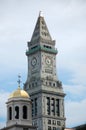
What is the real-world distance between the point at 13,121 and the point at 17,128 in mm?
3197

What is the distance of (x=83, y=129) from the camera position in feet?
369

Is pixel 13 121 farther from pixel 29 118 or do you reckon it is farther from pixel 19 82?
pixel 19 82

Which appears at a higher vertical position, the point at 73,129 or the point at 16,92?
the point at 16,92

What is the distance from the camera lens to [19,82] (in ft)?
414

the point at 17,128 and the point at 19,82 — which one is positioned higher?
the point at 19,82

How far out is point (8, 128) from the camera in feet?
384

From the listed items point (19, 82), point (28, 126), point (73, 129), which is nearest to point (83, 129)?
point (73, 129)

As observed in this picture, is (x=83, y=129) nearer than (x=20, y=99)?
Yes

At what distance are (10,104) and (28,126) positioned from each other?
25.5 ft

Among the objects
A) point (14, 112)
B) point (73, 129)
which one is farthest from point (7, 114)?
point (73, 129)

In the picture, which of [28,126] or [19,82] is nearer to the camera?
[28,126]

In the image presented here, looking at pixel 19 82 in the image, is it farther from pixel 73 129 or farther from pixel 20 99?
pixel 73 129

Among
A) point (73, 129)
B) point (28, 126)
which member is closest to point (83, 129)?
point (73, 129)

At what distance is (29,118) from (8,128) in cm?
539
